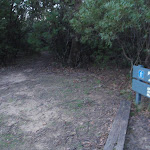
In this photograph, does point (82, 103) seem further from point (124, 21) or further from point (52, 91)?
point (124, 21)

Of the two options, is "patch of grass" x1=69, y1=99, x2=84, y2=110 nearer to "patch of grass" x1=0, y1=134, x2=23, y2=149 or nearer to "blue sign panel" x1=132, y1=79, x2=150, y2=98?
"blue sign panel" x1=132, y1=79, x2=150, y2=98

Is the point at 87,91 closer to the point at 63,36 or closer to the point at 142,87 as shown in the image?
the point at 142,87

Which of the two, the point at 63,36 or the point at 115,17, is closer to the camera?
the point at 115,17

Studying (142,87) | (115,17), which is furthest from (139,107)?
(115,17)

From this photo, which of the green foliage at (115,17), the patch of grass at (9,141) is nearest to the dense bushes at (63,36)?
the green foliage at (115,17)

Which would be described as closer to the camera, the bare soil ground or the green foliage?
the bare soil ground

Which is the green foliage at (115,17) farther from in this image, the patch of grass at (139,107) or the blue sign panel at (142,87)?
the patch of grass at (139,107)

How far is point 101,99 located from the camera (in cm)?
555

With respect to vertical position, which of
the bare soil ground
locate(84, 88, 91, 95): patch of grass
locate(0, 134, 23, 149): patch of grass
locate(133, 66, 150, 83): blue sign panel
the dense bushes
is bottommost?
locate(0, 134, 23, 149): patch of grass

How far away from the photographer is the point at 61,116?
14.9ft

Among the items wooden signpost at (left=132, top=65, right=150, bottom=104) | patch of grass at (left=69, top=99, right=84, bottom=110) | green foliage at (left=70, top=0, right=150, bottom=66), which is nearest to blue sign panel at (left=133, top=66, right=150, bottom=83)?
wooden signpost at (left=132, top=65, right=150, bottom=104)

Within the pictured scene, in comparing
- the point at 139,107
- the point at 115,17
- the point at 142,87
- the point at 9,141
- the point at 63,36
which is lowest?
the point at 9,141

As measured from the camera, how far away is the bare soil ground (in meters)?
3.61

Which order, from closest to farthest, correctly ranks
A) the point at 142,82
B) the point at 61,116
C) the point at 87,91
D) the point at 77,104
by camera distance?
the point at 61,116
the point at 142,82
the point at 77,104
the point at 87,91
